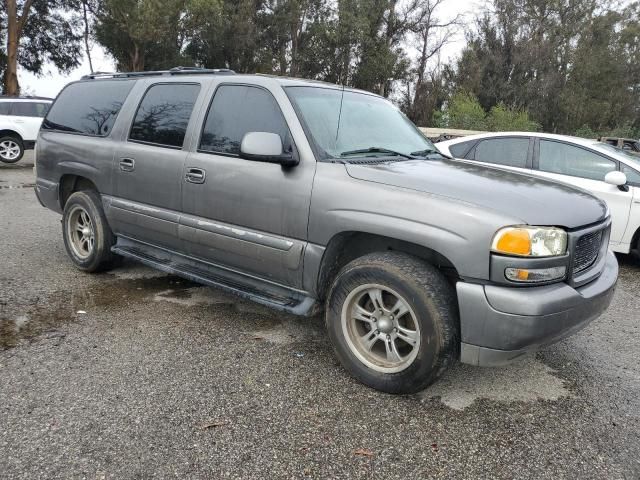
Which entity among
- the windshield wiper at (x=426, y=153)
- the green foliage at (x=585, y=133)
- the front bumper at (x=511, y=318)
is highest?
the green foliage at (x=585, y=133)

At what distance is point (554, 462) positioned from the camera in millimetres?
2441

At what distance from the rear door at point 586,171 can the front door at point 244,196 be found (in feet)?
14.0

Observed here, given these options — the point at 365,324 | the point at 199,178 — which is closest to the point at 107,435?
the point at 365,324

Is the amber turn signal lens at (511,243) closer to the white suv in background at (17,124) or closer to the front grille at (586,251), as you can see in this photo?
the front grille at (586,251)

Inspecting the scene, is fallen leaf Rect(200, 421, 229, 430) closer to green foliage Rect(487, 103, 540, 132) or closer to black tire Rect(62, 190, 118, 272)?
black tire Rect(62, 190, 118, 272)

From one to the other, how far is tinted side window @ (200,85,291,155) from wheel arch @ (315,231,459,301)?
0.78 metres

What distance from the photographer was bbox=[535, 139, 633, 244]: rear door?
5.94m

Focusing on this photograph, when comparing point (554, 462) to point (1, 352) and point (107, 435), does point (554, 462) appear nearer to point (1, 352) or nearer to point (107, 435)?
point (107, 435)

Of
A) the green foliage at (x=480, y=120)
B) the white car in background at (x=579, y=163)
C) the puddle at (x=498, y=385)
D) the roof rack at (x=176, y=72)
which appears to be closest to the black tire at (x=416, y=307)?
the puddle at (x=498, y=385)

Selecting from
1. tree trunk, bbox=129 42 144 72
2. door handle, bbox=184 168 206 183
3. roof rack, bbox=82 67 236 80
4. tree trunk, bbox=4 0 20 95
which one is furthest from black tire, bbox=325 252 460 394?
tree trunk, bbox=129 42 144 72

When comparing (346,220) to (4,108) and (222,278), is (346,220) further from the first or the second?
(4,108)

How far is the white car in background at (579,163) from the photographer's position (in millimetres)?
5914

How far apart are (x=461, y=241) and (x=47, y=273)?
4048 millimetres

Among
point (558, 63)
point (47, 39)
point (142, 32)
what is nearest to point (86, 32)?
point (47, 39)
